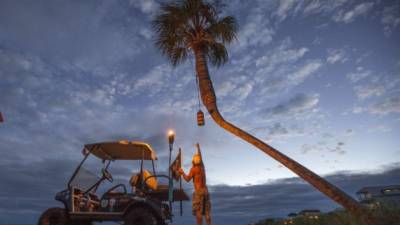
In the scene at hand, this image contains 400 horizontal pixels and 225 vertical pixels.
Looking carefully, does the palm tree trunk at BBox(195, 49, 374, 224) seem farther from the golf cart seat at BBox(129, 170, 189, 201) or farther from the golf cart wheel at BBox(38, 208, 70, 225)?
the golf cart wheel at BBox(38, 208, 70, 225)

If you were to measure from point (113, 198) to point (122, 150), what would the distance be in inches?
57.2

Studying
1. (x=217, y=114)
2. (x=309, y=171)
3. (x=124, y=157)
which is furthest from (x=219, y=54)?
(x=309, y=171)

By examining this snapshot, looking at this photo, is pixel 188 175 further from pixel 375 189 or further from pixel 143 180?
pixel 375 189

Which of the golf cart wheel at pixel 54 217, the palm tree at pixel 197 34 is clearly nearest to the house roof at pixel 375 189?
the palm tree at pixel 197 34

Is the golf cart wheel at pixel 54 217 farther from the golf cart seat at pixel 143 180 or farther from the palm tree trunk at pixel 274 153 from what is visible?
the palm tree trunk at pixel 274 153

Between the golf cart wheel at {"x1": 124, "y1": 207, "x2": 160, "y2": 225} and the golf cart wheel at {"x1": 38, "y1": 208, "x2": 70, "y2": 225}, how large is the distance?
65.5 inches

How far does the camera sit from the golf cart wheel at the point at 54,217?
8.20 metres

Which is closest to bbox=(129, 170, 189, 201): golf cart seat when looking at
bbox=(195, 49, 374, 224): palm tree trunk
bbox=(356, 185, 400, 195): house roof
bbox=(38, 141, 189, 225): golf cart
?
bbox=(38, 141, 189, 225): golf cart

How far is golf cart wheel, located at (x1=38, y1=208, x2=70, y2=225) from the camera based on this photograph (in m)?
8.20

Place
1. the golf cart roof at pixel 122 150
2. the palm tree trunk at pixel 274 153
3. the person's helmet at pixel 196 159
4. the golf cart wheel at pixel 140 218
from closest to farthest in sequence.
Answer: the palm tree trunk at pixel 274 153 < the golf cart wheel at pixel 140 218 < the person's helmet at pixel 196 159 < the golf cart roof at pixel 122 150

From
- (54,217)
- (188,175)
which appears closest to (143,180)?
(188,175)

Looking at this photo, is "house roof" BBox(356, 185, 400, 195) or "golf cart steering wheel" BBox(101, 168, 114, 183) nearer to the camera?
"golf cart steering wheel" BBox(101, 168, 114, 183)

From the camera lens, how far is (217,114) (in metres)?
11.1

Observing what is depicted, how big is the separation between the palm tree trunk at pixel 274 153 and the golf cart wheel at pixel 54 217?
5.51 meters
